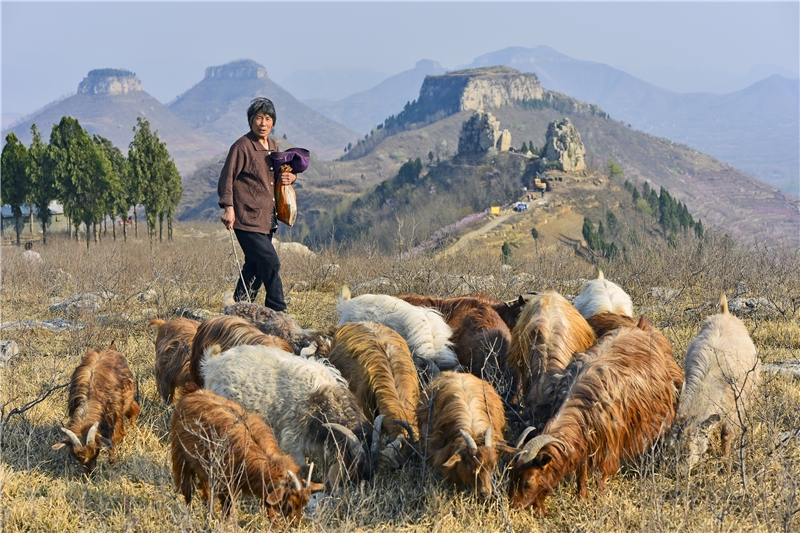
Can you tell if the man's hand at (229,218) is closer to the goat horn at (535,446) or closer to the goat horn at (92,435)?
the goat horn at (92,435)

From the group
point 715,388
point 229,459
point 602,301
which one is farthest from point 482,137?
point 229,459

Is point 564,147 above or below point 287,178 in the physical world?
above

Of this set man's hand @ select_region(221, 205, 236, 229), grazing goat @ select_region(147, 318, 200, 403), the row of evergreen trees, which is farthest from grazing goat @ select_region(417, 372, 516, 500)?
the row of evergreen trees

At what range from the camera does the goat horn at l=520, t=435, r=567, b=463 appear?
13.3ft

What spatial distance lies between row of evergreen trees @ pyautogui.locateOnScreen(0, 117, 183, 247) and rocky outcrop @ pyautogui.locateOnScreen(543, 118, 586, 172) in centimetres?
5267

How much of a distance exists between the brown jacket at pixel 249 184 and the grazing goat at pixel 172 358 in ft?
4.31

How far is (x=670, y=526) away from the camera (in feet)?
12.4

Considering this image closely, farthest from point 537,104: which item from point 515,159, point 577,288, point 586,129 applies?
point 577,288

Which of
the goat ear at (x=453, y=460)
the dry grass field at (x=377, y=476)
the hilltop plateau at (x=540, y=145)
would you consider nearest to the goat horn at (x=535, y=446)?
the dry grass field at (x=377, y=476)

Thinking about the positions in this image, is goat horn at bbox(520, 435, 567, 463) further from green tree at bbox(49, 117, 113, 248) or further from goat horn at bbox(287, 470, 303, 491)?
green tree at bbox(49, 117, 113, 248)

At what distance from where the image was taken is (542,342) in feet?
18.2

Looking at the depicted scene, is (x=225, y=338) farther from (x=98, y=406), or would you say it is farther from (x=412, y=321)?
(x=412, y=321)

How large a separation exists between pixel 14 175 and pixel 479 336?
4123cm

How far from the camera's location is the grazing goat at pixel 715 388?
4.62 meters
